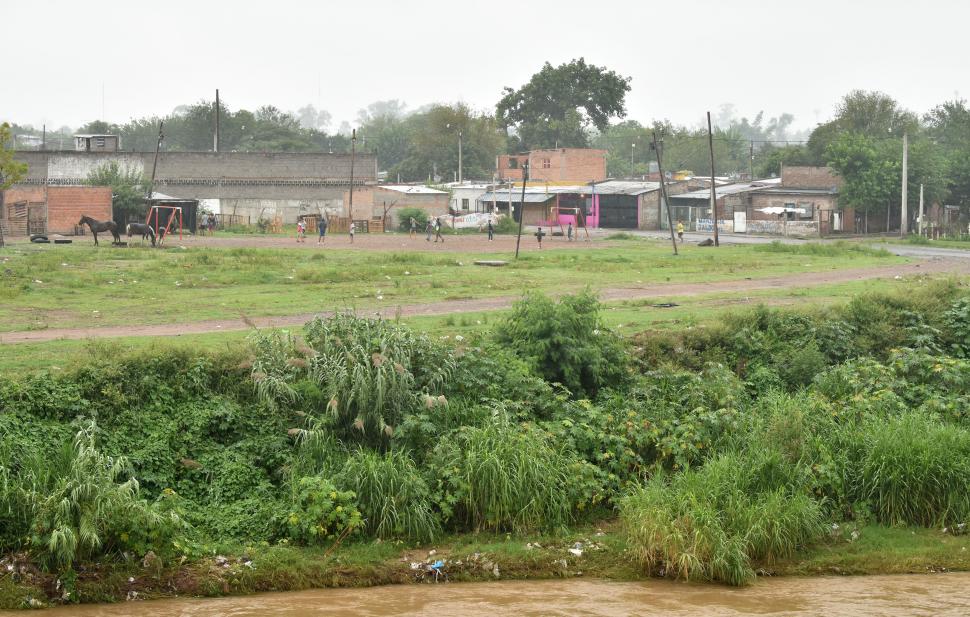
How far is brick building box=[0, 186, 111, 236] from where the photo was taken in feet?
163

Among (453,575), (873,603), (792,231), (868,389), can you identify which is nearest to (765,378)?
(868,389)

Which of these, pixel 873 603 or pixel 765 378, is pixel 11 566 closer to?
pixel 873 603

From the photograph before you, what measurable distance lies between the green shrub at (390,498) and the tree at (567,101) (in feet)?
281

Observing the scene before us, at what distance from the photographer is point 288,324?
63.2ft

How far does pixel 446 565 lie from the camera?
12.2 meters

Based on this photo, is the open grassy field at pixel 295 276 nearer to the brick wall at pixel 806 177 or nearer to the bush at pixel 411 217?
the bush at pixel 411 217

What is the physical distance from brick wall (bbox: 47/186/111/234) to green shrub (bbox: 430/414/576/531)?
1658 inches

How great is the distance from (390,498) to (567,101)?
89.8 metres

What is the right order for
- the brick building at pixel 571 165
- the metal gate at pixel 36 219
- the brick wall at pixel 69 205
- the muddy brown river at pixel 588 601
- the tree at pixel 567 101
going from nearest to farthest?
1. the muddy brown river at pixel 588 601
2. the metal gate at pixel 36 219
3. the brick wall at pixel 69 205
4. the brick building at pixel 571 165
5. the tree at pixel 567 101

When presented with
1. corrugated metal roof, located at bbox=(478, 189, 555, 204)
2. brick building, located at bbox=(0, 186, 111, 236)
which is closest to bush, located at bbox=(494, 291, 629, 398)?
brick building, located at bbox=(0, 186, 111, 236)

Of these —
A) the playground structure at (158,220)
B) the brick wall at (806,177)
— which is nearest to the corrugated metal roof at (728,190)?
the brick wall at (806,177)

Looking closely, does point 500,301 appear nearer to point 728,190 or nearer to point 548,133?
point 728,190

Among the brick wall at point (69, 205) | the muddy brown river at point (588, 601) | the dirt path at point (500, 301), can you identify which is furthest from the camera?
the brick wall at point (69, 205)

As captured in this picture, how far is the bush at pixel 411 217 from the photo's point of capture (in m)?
60.0
